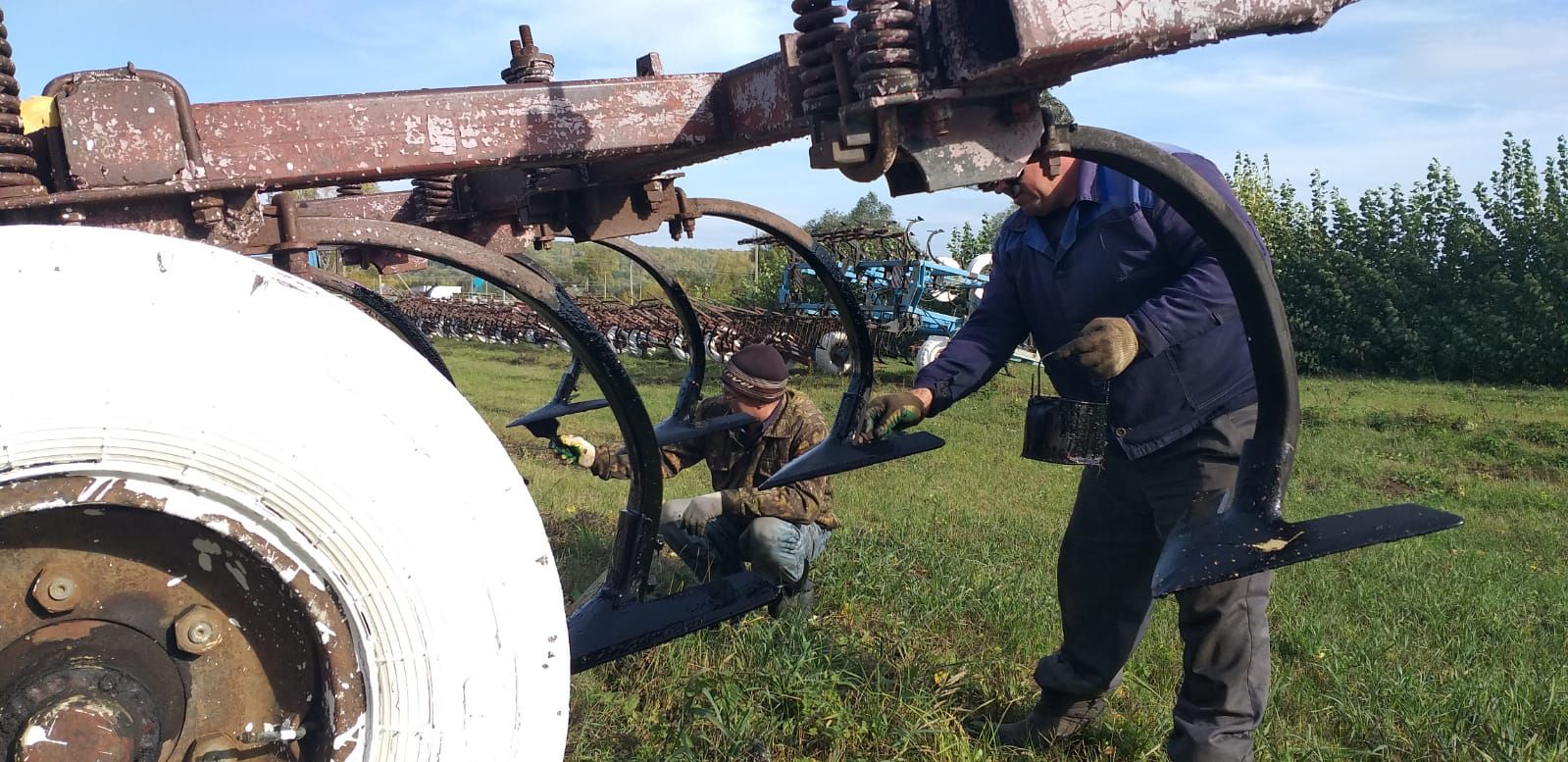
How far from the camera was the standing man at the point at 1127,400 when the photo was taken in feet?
7.90

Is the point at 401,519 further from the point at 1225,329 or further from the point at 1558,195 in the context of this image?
the point at 1558,195

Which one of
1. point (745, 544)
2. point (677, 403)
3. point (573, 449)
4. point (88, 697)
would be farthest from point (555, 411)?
point (88, 697)

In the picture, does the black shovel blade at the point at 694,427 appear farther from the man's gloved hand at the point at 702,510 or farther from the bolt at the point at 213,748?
the bolt at the point at 213,748

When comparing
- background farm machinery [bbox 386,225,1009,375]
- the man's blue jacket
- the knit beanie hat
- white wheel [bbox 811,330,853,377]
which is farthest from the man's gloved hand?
white wheel [bbox 811,330,853,377]

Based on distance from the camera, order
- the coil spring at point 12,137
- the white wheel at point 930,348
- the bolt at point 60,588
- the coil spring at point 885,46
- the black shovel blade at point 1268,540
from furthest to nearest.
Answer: the white wheel at point 930,348 → the black shovel blade at point 1268,540 → the coil spring at point 885,46 → the coil spring at point 12,137 → the bolt at point 60,588

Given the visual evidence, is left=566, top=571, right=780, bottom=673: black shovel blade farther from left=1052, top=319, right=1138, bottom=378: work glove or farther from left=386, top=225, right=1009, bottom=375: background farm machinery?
left=386, top=225, right=1009, bottom=375: background farm machinery

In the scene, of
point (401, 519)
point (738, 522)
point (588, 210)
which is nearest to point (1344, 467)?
point (738, 522)

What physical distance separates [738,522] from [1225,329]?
6.99 ft

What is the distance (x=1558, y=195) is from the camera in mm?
16000

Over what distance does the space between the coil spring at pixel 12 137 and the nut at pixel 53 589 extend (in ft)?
1.81

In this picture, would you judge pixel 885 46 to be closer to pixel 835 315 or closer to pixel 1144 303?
pixel 1144 303

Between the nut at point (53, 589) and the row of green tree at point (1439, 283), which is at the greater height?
the nut at point (53, 589)

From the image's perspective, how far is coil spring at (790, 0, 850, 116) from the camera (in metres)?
1.60

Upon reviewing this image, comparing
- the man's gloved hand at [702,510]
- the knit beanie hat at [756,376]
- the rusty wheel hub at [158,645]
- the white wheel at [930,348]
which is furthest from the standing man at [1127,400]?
the white wheel at [930,348]
